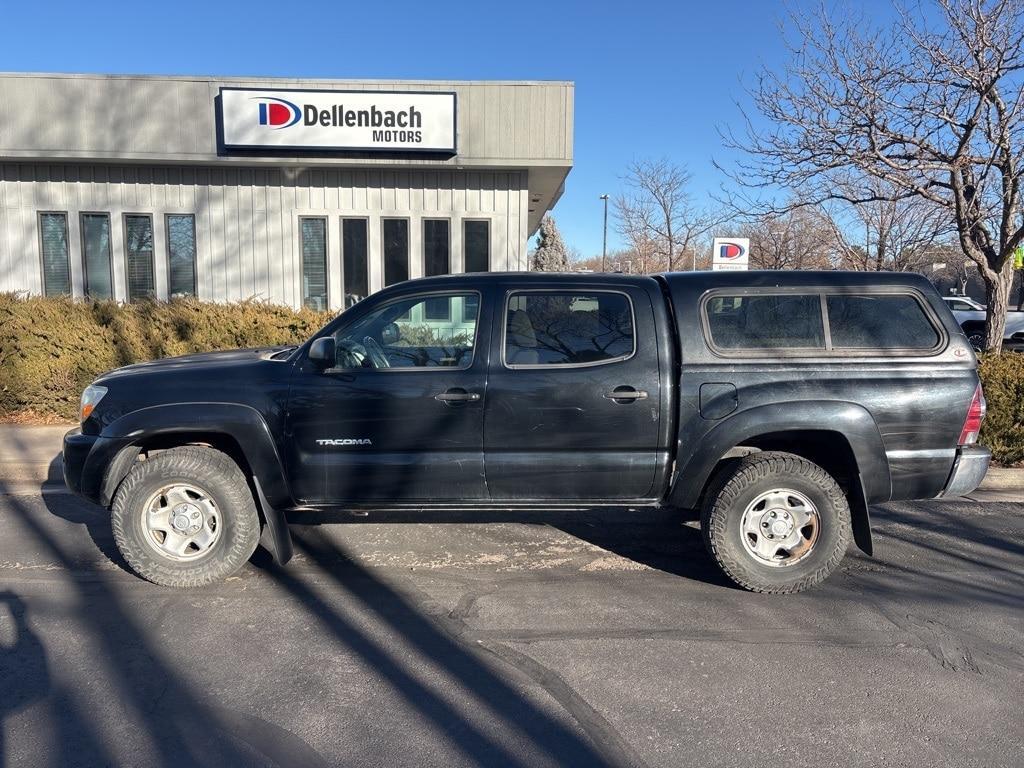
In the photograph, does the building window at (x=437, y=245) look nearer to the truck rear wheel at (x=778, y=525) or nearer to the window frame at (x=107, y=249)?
the window frame at (x=107, y=249)

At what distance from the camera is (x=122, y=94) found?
1254 cm

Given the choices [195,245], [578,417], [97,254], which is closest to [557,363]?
[578,417]

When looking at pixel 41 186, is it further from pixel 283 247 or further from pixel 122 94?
pixel 283 247

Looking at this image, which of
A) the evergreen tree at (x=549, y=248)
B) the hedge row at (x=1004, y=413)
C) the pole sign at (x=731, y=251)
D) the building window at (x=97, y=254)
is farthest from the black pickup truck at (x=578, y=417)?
the evergreen tree at (x=549, y=248)

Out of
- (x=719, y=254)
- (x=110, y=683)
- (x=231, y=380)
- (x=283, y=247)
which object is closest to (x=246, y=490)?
(x=231, y=380)

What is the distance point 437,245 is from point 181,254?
4972 millimetres

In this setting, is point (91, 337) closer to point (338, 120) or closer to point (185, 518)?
point (185, 518)

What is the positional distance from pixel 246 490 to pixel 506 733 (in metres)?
2.22

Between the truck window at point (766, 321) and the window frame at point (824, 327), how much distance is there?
0.7 inches

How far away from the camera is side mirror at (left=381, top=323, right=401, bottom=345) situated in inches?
170

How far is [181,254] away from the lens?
13.8m

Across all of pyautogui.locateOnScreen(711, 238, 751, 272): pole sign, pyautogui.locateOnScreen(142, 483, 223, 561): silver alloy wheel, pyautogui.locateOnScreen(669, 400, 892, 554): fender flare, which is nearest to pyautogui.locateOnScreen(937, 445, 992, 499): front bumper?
pyautogui.locateOnScreen(669, 400, 892, 554): fender flare

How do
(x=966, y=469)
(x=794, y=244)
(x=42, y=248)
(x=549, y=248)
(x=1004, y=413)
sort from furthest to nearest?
1. (x=549, y=248)
2. (x=794, y=244)
3. (x=42, y=248)
4. (x=1004, y=413)
5. (x=966, y=469)

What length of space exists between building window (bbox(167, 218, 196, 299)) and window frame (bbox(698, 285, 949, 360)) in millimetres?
12234
